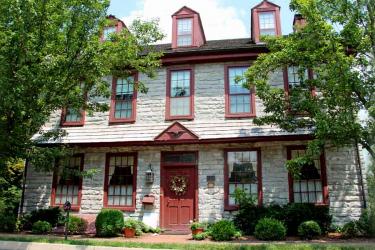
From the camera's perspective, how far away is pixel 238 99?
1445 cm

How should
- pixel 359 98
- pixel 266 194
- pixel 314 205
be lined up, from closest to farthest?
1. pixel 359 98
2. pixel 314 205
3. pixel 266 194

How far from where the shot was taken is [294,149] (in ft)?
44.6

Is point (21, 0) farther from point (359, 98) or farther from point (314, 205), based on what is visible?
point (314, 205)

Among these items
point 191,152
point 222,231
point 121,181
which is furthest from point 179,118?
point 222,231

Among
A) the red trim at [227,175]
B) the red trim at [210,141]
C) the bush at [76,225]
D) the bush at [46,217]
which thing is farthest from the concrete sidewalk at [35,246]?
the red trim at [227,175]

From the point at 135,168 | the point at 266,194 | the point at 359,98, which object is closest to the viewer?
the point at 359,98

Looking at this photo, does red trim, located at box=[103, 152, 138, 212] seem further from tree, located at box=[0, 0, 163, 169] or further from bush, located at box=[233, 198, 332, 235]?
bush, located at box=[233, 198, 332, 235]

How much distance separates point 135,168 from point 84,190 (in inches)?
A: 84.2

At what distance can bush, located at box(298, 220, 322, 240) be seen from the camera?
36.8ft

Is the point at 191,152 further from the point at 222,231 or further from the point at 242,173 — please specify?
the point at 222,231

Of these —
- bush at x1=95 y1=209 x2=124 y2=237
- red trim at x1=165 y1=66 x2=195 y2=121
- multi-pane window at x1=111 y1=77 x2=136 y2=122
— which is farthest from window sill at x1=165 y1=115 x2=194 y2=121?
bush at x1=95 y1=209 x2=124 y2=237

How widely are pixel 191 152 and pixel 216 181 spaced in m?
1.41

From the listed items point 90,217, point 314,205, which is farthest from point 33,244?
point 314,205

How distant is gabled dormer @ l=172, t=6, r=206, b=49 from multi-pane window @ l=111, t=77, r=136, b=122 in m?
2.49
